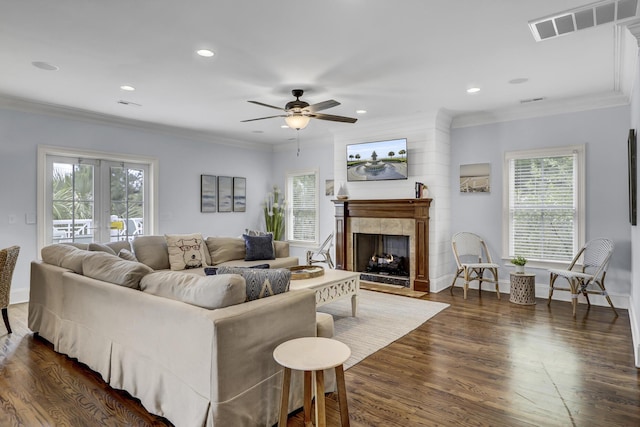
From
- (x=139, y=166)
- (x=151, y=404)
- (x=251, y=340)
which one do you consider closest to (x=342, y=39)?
(x=251, y=340)

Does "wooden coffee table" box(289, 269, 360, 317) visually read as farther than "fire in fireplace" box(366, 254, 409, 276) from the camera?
No

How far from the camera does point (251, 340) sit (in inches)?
77.7

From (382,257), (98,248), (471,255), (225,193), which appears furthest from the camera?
(225,193)

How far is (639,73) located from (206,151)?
6.19m

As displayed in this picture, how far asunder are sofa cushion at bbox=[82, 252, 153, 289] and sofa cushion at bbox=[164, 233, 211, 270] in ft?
6.00

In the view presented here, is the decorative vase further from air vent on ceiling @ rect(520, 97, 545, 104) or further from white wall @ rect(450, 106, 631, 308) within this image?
air vent on ceiling @ rect(520, 97, 545, 104)

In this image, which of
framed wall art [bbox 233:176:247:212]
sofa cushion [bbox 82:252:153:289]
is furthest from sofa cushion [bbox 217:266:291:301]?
framed wall art [bbox 233:176:247:212]

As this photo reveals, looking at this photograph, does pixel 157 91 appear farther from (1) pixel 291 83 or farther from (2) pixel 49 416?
(2) pixel 49 416

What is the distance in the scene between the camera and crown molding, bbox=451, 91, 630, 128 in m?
4.62

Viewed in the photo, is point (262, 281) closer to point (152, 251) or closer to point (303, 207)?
point (152, 251)

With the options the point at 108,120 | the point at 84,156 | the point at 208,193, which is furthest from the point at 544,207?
the point at 84,156

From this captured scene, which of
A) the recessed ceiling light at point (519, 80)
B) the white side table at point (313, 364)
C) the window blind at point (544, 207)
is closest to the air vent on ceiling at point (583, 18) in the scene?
the recessed ceiling light at point (519, 80)

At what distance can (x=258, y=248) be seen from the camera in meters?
5.34

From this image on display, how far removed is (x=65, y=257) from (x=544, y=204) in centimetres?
571
